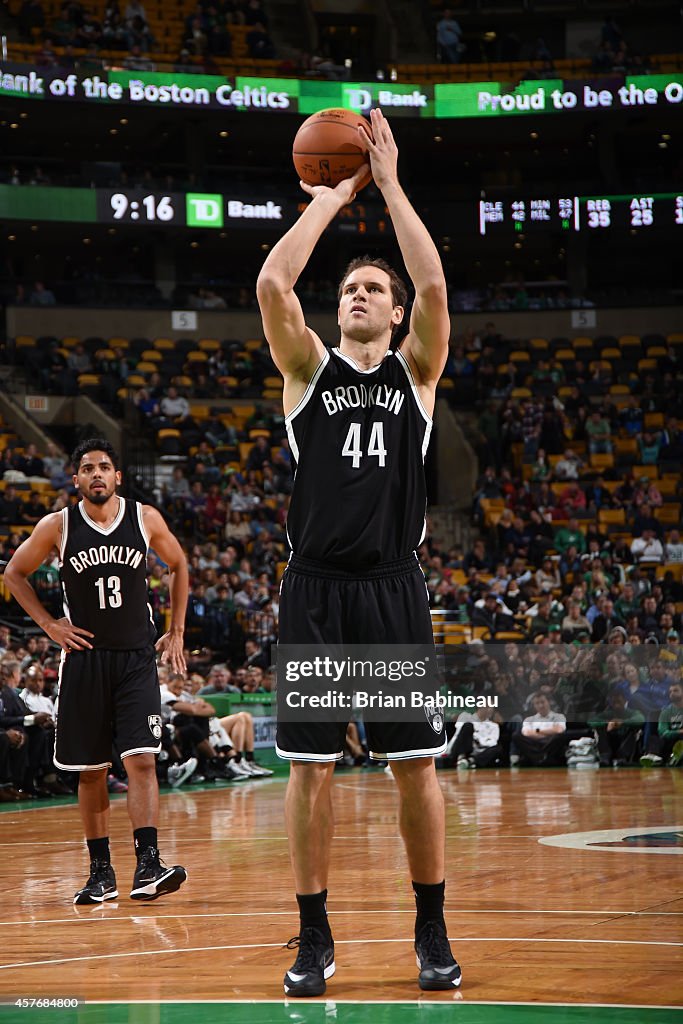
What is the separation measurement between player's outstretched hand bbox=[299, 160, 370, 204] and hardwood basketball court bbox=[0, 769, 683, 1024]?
2413 mm

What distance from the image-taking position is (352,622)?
4.27 m

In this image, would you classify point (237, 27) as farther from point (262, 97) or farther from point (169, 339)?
point (169, 339)

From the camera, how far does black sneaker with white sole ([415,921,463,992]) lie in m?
3.99

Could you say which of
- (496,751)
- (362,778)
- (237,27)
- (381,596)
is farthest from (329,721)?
(237,27)

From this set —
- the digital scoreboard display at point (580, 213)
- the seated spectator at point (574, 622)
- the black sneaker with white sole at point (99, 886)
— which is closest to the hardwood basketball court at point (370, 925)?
the black sneaker with white sole at point (99, 886)

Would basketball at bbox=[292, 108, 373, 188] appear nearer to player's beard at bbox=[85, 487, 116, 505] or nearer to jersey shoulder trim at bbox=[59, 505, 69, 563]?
player's beard at bbox=[85, 487, 116, 505]

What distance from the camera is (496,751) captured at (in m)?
14.8

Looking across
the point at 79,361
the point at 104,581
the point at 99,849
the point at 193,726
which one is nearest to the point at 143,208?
the point at 79,361

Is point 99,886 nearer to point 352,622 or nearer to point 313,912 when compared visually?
point 313,912

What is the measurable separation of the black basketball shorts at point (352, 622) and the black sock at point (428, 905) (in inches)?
16.4

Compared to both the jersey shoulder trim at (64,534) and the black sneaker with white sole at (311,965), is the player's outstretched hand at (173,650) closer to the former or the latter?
the jersey shoulder trim at (64,534)

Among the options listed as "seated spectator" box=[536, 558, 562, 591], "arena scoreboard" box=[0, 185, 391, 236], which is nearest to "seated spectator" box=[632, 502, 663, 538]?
"seated spectator" box=[536, 558, 562, 591]

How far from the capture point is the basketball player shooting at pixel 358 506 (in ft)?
13.7

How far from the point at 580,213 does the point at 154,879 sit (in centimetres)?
2303
